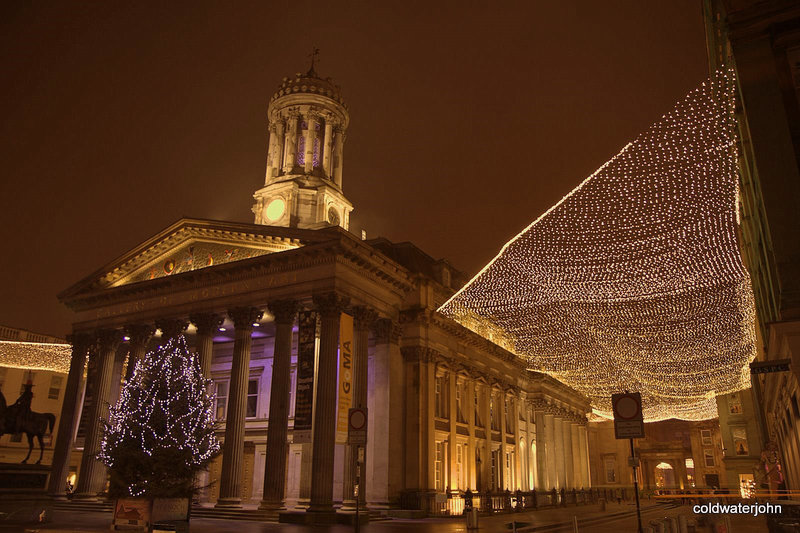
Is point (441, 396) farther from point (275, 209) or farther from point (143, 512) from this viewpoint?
point (143, 512)

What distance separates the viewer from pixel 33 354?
1462 inches

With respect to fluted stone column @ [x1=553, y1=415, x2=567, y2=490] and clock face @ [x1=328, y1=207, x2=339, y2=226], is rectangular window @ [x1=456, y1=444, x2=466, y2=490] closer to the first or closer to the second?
clock face @ [x1=328, y1=207, x2=339, y2=226]

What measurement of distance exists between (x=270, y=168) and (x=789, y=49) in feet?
105

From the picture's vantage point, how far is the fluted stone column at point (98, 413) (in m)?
29.2

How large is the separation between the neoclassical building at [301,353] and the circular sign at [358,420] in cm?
1012

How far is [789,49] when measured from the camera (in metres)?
16.1

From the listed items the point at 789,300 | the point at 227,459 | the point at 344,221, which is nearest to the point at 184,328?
the point at 227,459

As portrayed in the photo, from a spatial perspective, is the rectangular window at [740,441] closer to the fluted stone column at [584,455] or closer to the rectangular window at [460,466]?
the fluted stone column at [584,455]

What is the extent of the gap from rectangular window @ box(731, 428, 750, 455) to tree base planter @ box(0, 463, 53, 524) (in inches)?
2077

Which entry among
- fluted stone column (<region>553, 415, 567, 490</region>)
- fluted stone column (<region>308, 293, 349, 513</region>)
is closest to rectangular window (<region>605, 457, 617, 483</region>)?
fluted stone column (<region>553, 415, 567, 490</region>)

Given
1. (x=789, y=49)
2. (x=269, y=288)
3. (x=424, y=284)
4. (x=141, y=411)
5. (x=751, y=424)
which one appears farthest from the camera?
(x=751, y=424)

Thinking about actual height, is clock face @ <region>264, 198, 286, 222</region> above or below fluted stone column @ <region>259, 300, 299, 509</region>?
above

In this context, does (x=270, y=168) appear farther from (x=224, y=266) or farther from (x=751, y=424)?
(x=751, y=424)

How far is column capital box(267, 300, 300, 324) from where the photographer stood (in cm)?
2684
